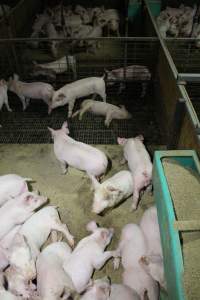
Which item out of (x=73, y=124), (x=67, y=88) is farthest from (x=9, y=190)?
(x=67, y=88)

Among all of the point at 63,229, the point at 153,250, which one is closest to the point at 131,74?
the point at 63,229

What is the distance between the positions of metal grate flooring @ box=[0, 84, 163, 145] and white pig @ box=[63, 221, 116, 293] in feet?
4.80

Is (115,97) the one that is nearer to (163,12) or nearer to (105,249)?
(105,249)

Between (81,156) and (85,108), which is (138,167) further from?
(85,108)

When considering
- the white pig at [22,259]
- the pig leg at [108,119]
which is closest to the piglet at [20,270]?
the white pig at [22,259]

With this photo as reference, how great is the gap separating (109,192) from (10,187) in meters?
0.95

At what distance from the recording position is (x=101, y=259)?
2.32 metres

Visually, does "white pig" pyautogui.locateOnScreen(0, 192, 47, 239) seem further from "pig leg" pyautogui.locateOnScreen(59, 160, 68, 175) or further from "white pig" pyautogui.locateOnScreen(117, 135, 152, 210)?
"white pig" pyautogui.locateOnScreen(117, 135, 152, 210)

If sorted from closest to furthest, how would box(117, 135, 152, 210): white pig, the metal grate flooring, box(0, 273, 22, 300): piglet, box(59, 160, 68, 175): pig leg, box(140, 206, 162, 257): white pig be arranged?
1. box(0, 273, 22, 300): piglet
2. box(140, 206, 162, 257): white pig
3. box(117, 135, 152, 210): white pig
4. box(59, 160, 68, 175): pig leg
5. the metal grate flooring

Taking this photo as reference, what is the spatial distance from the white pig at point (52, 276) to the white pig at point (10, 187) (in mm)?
700

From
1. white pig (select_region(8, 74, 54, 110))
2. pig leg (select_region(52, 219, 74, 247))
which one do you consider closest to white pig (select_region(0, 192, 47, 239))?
pig leg (select_region(52, 219, 74, 247))

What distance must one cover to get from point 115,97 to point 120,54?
1.57m

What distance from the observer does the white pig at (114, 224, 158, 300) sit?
2.05 metres

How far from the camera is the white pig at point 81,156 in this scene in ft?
9.43
